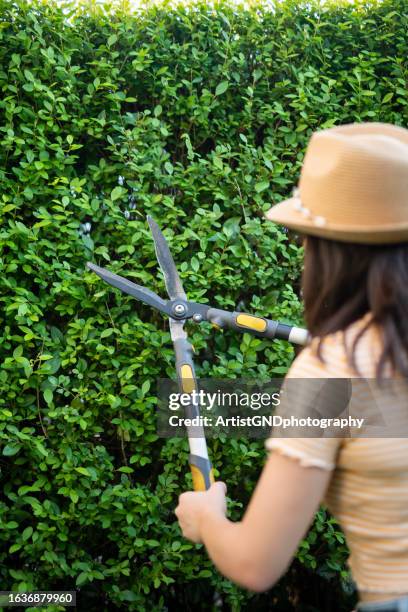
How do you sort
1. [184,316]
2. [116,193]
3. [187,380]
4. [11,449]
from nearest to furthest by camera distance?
[187,380]
[184,316]
[11,449]
[116,193]

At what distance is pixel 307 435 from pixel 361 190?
15.3 inches

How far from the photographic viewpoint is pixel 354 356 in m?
1.11

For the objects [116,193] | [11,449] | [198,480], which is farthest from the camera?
[116,193]

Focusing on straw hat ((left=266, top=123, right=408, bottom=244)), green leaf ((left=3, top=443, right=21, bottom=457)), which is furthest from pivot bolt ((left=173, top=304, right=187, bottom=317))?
straw hat ((left=266, top=123, right=408, bottom=244))

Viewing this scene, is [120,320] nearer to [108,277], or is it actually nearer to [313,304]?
[108,277]

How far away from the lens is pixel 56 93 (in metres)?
3.10

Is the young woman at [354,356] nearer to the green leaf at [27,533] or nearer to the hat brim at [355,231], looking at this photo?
the hat brim at [355,231]

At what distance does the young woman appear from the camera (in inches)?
42.4

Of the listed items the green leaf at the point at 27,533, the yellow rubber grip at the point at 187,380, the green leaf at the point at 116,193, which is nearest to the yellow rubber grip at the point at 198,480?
the yellow rubber grip at the point at 187,380

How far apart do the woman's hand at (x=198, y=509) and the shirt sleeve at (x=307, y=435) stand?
0.27m

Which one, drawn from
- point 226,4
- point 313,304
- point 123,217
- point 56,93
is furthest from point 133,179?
point 313,304

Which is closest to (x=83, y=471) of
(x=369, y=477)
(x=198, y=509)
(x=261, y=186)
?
(x=261, y=186)

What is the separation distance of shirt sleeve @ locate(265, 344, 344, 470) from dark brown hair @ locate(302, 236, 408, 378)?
0.18 feet

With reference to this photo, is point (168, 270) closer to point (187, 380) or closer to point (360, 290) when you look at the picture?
point (187, 380)
